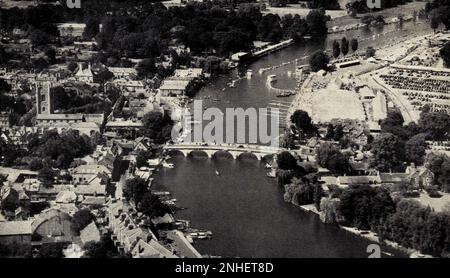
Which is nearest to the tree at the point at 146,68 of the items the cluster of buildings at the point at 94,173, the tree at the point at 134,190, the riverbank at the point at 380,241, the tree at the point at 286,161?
the cluster of buildings at the point at 94,173

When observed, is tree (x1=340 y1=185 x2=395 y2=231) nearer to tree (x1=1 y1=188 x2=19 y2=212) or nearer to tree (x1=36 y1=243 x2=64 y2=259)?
tree (x1=36 y1=243 x2=64 y2=259)

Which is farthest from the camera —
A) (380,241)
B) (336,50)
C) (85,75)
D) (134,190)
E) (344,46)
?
(344,46)

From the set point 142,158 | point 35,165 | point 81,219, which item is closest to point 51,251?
point 81,219

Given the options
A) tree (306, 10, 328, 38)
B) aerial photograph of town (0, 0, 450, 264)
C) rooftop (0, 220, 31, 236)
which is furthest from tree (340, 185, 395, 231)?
tree (306, 10, 328, 38)

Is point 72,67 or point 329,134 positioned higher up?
point 72,67

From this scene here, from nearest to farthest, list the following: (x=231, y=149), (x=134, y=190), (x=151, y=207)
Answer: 1. (x=151, y=207)
2. (x=134, y=190)
3. (x=231, y=149)

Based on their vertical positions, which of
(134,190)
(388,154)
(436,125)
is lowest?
(134,190)

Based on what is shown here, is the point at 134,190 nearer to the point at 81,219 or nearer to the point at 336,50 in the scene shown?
the point at 81,219
